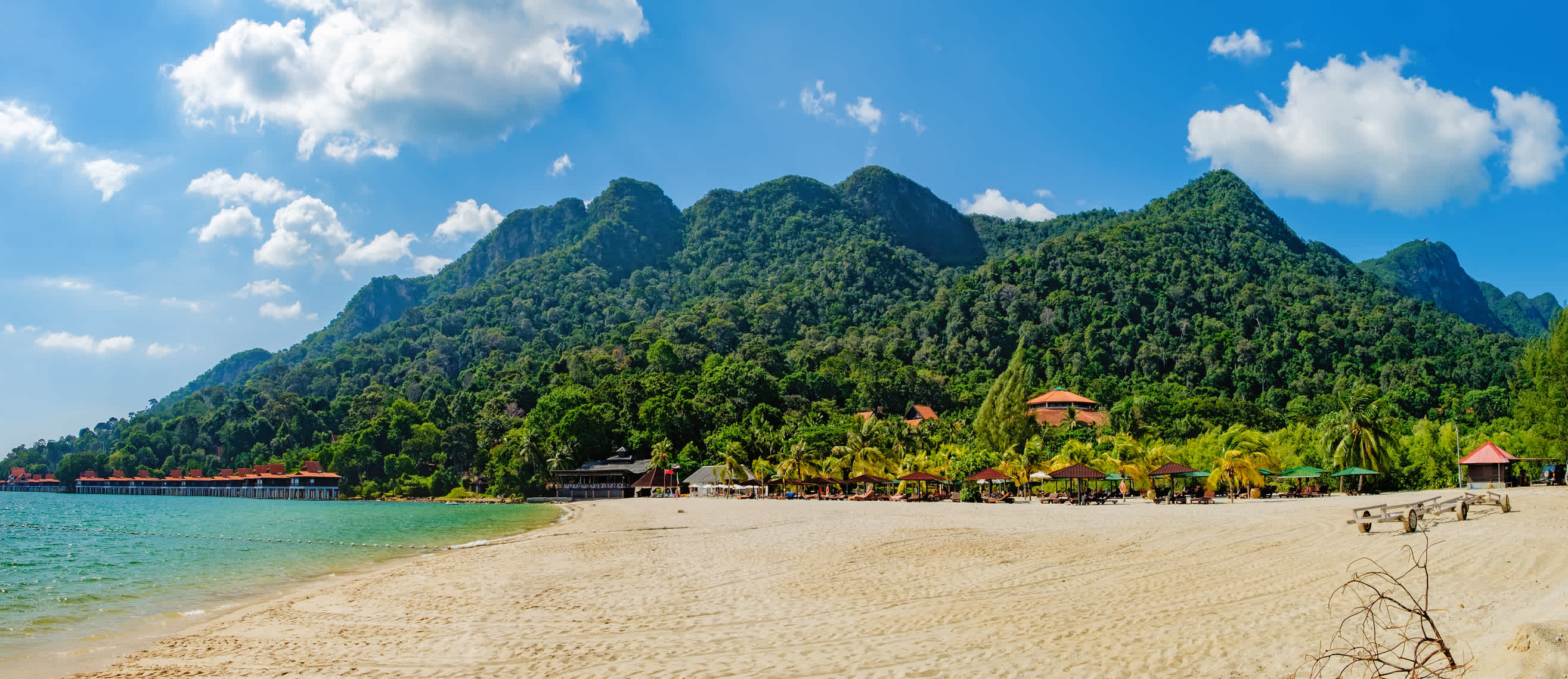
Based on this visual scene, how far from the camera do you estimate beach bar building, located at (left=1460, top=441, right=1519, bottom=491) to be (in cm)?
3812

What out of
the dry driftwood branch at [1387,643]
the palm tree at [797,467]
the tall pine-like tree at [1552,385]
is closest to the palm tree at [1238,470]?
the tall pine-like tree at [1552,385]

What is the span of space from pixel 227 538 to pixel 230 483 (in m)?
94.7

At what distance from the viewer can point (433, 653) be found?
9219 millimetres

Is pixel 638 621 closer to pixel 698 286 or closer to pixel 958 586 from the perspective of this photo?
pixel 958 586

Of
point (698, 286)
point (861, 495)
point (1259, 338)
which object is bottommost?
point (861, 495)

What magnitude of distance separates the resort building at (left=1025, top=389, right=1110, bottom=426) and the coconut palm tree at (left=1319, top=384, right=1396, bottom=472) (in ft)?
112

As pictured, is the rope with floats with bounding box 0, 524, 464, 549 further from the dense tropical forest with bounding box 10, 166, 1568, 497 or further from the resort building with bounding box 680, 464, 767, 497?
the resort building with bounding box 680, 464, 767, 497

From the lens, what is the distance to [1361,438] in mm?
37938

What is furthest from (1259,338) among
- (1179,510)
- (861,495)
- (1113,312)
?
(1179,510)

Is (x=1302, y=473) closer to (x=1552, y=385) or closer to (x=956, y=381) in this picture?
(x=1552, y=385)

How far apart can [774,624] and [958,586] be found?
11.5ft

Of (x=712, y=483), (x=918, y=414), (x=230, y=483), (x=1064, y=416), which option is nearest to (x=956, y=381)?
(x=918, y=414)

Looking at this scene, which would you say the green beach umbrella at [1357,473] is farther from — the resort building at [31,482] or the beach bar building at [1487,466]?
the resort building at [31,482]

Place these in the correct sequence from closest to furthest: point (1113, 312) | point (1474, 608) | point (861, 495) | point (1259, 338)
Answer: point (1474, 608), point (861, 495), point (1259, 338), point (1113, 312)
